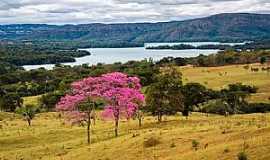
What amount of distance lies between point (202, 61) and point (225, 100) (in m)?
101

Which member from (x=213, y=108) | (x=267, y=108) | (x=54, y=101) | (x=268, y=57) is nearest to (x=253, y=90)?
(x=267, y=108)

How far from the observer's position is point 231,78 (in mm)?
129125

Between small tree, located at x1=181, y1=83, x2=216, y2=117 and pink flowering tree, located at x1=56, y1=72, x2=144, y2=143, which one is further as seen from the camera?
small tree, located at x1=181, y1=83, x2=216, y2=117

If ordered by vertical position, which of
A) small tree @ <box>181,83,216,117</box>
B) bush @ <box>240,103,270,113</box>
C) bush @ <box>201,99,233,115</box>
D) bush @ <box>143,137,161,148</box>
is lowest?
bush @ <box>240,103,270,113</box>

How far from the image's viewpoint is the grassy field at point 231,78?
108 meters

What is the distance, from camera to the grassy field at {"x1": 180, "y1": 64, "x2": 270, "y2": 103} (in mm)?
107575

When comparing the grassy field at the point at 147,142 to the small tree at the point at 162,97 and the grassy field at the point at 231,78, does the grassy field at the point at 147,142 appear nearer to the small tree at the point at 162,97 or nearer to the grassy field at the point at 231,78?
the small tree at the point at 162,97

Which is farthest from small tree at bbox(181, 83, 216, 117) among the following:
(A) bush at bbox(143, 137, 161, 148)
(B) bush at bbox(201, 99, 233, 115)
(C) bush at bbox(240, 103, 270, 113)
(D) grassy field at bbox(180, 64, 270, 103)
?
(A) bush at bbox(143, 137, 161, 148)

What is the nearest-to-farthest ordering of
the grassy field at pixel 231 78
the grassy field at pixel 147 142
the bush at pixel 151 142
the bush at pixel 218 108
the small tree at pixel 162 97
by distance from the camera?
the grassy field at pixel 147 142 < the bush at pixel 151 142 < the small tree at pixel 162 97 < the bush at pixel 218 108 < the grassy field at pixel 231 78

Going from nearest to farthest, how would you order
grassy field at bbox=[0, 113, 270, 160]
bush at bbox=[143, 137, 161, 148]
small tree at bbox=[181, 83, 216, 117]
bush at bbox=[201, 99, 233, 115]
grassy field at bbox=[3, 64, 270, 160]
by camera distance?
grassy field at bbox=[0, 113, 270, 160], grassy field at bbox=[3, 64, 270, 160], bush at bbox=[143, 137, 161, 148], small tree at bbox=[181, 83, 216, 117], bush at bbox=[201, 99, 233, 115]

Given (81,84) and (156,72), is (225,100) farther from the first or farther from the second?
(156,72)

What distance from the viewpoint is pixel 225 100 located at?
277ft

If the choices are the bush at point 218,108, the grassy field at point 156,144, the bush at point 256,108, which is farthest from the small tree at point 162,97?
the bush at point 256,108

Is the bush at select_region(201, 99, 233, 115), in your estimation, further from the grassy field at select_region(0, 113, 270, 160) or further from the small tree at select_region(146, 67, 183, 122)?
the grassy field at select_region(0, 113, 270, 160)
